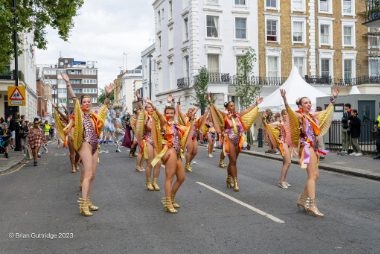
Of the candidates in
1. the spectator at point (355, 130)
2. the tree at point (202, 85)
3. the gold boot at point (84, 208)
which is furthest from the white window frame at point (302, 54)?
the gold boot at point (84, 208)

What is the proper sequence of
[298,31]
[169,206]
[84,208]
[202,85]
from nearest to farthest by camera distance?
[84,208], [169,206], [202,85], [298,31]

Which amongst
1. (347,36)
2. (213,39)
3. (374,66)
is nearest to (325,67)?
(347,36)

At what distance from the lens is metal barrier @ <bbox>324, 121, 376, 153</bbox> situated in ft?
62.6

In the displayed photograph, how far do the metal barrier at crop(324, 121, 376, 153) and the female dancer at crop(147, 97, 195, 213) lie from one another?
41.0 ft

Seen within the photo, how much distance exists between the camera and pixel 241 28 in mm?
41125

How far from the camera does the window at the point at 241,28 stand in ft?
134

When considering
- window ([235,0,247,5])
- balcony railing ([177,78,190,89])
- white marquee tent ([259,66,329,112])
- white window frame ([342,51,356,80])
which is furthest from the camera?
white window frame ([342,51,356,80])

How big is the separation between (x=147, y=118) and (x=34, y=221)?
15.1 feet

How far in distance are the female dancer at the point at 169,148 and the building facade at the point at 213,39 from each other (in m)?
30.5

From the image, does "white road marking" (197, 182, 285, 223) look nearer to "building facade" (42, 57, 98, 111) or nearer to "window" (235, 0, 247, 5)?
"window" (235, 0, 247, 5)

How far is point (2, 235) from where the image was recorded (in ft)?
20.9

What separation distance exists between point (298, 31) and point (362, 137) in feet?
82.5

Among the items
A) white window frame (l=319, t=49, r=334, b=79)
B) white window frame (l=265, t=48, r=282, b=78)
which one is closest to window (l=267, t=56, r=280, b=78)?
white window frame (l=265, t=48, r=282, b=78)

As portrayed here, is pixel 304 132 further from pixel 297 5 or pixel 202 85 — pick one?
pixel 297 5
